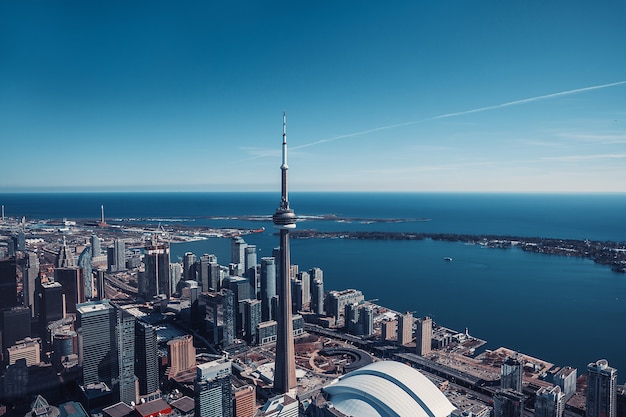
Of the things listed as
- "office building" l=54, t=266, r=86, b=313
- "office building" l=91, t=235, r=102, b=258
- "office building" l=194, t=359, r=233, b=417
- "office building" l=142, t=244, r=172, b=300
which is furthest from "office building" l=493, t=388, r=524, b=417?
"office building" l=91, t=235, r=102, b=258

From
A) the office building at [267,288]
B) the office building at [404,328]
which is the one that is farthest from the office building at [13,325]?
the office building at [404,328]

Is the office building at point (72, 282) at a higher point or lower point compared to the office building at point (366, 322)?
higher

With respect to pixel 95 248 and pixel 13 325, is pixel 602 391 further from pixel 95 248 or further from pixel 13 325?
pixel 95 248

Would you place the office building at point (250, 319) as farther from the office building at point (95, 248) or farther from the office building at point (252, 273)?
the office building at point (95, 248)

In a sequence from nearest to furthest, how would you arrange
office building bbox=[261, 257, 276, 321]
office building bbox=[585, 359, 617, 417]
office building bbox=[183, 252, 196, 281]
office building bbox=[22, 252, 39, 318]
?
office building bbox=[585, 359, 617, 417] < office building bbox=[22, 252, 39, 318] < office building bbox=[261, 257, 276, 321] < office building bbox=[183, 252, 196, 281]

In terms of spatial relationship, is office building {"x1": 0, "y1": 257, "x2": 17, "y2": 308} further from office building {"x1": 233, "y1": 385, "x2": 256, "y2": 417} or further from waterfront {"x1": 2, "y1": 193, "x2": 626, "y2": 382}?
office building {"x1": 233, "y1": 385, "x2": 256, "y2": 417}
